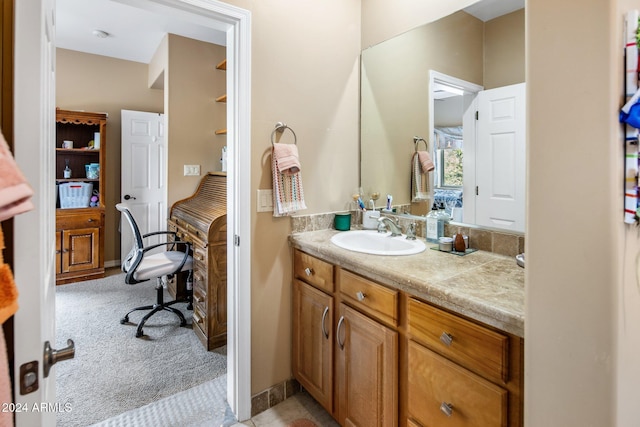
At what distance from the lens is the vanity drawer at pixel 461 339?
937 mm

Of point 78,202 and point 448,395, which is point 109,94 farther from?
point 448,395

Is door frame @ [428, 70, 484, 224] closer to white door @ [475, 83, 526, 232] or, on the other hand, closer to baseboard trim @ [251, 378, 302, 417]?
white door @ [475, 83, 526, 232]

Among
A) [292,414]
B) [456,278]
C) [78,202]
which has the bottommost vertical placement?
[292,414]

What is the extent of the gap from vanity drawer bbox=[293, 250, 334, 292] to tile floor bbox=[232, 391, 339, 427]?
0.71m

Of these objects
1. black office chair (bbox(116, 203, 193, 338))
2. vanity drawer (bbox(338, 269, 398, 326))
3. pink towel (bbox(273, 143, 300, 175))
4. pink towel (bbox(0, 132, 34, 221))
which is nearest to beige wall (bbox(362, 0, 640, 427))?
vanity drawer (bbox(338, 269, 398, 326))

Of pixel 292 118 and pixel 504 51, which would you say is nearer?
pixel 504 51

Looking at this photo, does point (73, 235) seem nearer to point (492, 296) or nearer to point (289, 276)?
point (289, 276)

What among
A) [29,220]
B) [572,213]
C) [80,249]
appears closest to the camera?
[29,220]

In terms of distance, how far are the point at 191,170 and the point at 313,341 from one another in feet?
8.78

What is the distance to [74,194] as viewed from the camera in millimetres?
3922

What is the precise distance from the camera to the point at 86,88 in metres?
4.25

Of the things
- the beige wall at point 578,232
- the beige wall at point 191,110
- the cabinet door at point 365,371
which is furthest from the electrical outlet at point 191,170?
the beige wall at point 578,232

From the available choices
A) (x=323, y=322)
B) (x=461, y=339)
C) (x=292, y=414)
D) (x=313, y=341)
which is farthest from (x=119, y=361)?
(x=461, y=339)

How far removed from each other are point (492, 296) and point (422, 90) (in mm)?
1282
